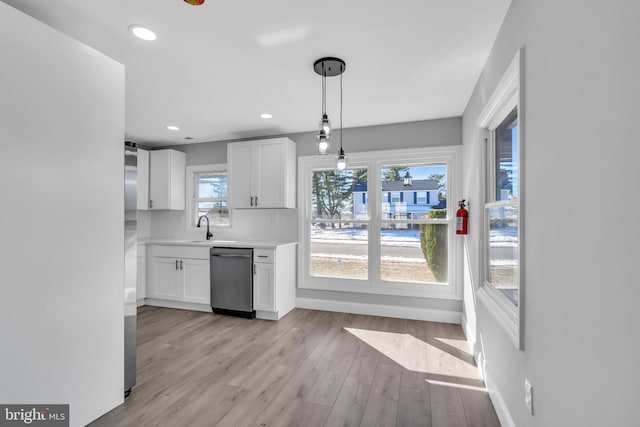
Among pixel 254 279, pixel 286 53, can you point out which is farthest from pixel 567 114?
pixel 254 279

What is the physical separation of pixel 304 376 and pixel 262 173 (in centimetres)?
268

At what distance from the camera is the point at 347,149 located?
14.0ft

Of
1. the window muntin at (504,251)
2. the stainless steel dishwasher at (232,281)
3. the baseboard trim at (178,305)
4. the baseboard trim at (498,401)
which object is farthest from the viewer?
the baseboard trim at (178,305)

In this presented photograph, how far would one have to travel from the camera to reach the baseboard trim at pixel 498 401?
183 cm

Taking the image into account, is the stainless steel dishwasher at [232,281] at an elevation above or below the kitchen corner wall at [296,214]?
below

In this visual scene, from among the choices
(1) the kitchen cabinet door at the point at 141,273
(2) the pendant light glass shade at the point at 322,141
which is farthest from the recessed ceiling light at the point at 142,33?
(1) the kitchen cabinet door at the point at 141,273

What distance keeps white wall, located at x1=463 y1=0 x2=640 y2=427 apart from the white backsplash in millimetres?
3306

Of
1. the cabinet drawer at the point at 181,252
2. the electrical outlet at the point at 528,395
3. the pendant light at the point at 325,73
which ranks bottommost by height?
the electrical outlet at the point at 528,395

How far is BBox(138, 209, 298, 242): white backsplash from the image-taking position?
15.0ft

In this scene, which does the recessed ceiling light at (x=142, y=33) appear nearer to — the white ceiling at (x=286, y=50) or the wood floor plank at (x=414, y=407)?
the white ceiling at (x=286, y=50)

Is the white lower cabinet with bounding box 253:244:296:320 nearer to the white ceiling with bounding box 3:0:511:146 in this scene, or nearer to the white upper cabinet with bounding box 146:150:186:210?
the white ceiling with bounding box 3:0:511:146

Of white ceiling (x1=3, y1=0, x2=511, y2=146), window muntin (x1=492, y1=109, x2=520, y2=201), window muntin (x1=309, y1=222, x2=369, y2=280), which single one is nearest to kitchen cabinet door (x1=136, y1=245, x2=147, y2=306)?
white ceiling (x1=3, y1=0, x2=511, y2=146)

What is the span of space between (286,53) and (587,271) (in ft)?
7.26

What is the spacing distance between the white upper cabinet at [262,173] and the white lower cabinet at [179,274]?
0.90 metres
